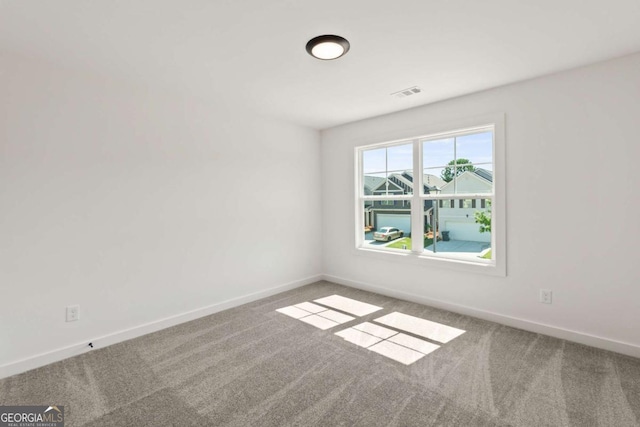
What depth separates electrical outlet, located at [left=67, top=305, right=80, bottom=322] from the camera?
260cm

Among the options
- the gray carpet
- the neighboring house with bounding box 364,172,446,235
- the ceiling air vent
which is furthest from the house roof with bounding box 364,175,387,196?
the gray carpet

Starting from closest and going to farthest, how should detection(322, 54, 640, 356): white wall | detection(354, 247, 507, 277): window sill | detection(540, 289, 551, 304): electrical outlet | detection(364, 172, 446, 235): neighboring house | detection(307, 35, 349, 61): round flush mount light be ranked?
detection(307, 35, 349, 61): round flush mount light, detection(322, 54, 640, 356): white wall, detection(540, 289, 551, 304): electrical outlet, detection(354, 247, 507, 277): window sill, detection(364, 172, 446, 235): neighboring house

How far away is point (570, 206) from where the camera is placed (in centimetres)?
276

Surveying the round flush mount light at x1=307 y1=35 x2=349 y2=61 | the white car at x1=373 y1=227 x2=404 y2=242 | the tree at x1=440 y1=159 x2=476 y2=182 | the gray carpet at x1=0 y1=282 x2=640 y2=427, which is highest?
the round flush mount light at x1=307 y1=35 x2=349 y2=61

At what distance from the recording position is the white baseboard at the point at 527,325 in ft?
8.36

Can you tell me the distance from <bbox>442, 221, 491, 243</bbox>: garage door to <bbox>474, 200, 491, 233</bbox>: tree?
0.04 metres

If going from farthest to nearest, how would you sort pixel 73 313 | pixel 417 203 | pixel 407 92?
pixel 417 203, pixel 407 92, pixel 73 313

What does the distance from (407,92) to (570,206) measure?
6.26 ft

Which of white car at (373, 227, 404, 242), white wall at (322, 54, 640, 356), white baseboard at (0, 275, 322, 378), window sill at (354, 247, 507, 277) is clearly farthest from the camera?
white car at (373, 227, 404, 242)

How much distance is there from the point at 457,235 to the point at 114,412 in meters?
3.60

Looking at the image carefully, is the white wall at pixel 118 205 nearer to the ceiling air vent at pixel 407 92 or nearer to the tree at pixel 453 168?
the ceiling air vent at pixel 407 92

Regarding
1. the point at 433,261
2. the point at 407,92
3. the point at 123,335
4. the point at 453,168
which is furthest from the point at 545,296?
the point at 123,335

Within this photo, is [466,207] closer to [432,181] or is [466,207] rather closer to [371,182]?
[432,181]

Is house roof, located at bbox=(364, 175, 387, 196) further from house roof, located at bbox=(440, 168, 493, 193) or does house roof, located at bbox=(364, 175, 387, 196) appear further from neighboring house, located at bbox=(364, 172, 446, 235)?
house roof, located at bbox=(440, 168, 493, 193)
